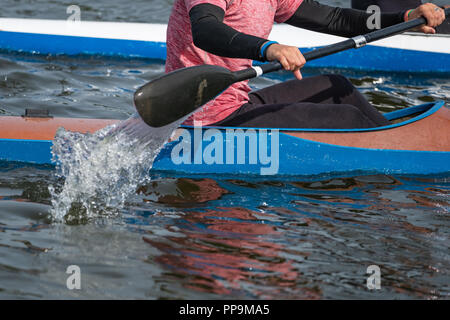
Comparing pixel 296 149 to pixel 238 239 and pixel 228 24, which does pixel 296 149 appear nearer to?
pixel 228 24

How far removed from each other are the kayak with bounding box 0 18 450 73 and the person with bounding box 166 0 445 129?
8.90 ft

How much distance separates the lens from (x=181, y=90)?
10.5 ft

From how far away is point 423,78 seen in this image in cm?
663

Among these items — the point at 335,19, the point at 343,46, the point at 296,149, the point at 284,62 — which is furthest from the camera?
the point at 335,19

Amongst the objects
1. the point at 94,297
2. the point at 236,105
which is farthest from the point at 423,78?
the point at 94,297

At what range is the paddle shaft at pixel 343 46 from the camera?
3.27 metres

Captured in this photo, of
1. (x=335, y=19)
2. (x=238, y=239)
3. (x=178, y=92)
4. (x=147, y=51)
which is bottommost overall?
(x=238, y=239)

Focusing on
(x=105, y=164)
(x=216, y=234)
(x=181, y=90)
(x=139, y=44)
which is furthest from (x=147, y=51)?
(x=216, y=234)

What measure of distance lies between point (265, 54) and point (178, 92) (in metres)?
0.45

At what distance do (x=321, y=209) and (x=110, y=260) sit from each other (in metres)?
1.16

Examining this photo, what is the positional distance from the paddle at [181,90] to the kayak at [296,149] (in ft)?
1.29

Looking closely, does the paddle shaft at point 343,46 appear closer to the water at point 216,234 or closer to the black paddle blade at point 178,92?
the black paddle blade at point 178,92

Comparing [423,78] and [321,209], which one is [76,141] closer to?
[321,209]

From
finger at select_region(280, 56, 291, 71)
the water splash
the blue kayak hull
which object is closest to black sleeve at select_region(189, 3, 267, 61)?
finger at select_region(280, 56, 291, 71)
